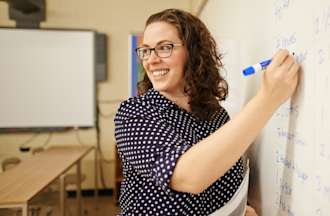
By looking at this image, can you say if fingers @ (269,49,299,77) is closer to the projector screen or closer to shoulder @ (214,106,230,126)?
shoulder @ (214,106,230,126)

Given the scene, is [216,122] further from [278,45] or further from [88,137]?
[88,137]

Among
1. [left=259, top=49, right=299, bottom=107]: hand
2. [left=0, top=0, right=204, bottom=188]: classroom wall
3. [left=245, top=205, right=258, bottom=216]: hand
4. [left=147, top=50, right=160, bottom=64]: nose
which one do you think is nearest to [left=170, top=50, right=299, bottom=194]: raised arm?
[left=259, top=49, right=299, bottom=107]: hand

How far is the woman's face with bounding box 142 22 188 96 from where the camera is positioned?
0.94m

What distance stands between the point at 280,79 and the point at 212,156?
271 millimetres

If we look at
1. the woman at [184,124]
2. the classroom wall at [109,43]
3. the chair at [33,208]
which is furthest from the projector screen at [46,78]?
the woman at [184,124]

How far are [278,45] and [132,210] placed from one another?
0.65 meters

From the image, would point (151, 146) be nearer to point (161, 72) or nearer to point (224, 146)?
point (224, 146)

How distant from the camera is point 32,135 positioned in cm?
387

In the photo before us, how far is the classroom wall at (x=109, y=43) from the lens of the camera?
3.82m

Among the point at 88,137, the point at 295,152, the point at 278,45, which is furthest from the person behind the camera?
the point at 88,137

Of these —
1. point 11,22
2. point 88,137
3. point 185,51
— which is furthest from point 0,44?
point 185,51

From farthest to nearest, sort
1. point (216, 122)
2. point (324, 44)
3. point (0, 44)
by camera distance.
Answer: point (0, 44)
point (216, 122)
point (324, 44)

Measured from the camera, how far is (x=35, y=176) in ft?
7.79

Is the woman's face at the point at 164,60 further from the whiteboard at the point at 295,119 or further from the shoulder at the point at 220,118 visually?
the whiteboard at the point at 295,119
